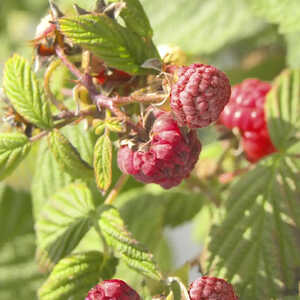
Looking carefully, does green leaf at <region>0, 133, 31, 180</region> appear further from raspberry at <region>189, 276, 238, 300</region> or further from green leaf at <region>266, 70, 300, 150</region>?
green leaf at <region>266, 70, 300, 150</region>

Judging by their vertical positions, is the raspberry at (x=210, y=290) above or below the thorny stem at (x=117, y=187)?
below

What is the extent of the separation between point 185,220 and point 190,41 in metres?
0.50

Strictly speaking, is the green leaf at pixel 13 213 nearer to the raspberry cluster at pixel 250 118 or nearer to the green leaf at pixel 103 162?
the raspberry cluster at pixel 250 118

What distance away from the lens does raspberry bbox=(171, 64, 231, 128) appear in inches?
29.5

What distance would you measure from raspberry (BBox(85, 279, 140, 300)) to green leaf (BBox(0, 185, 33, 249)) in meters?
0.83

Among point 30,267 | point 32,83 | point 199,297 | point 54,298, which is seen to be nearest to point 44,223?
point 54,298

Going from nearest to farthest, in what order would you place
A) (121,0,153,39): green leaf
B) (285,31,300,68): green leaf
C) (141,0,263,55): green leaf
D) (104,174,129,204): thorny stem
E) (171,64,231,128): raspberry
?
(171,64,231,128): raspberry → (121,0,153,39): green leaf → (104,174,129,204): thorny stem → (285,31,300,68): green leaf → (141,0,263,55): green leaf

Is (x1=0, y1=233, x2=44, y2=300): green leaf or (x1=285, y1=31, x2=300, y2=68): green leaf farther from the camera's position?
(x1=0, y1=233, x2=44, y2=300): green leaf

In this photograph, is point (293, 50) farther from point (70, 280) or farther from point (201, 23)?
point (70, 280)

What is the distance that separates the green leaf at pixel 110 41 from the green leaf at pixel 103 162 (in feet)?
0.39

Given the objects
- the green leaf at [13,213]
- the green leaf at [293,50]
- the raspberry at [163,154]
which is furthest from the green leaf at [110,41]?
the green leaf at [13,213]

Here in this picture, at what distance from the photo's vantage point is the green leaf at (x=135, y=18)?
875 millimetres

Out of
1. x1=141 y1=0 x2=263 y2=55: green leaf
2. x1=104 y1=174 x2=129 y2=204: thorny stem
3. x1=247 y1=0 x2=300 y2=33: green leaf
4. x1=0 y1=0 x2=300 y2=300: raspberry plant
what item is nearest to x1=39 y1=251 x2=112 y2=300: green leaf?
x1=0 y1=0 x2=300 y2=300: raspberry plant

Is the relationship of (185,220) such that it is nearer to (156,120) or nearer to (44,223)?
(44,223)
